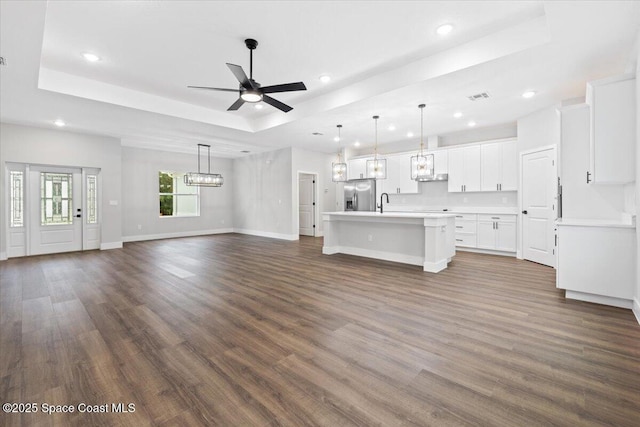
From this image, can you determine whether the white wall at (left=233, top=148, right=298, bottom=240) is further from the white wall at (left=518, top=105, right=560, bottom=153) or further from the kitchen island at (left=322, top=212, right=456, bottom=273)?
the white wall at (left=518, top=105, right=560, bottom=153)

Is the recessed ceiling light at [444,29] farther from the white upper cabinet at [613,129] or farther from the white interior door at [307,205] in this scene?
the white interior door at [307,205]

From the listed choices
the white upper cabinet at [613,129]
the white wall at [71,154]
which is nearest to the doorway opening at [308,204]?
the white wall at [71,154]

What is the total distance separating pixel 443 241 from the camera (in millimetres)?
5027

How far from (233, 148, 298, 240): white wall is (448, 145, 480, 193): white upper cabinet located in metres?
4.49

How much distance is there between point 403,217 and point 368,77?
241 centimetres

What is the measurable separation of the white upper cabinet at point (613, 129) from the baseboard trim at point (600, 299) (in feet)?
4.32

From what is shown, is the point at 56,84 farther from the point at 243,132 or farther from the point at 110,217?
the point at 110,217

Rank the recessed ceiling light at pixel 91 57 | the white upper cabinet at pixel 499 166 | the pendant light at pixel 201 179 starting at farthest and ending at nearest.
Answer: the pendant light at pixel 201 179
the white upper cabinet at pixel 499 166
the recessed ceiling light at pixel 91 57

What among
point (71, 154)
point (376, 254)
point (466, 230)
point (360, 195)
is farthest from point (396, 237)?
point (71, 154)

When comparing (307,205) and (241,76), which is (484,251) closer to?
(307,205)

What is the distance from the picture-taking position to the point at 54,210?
268 inches

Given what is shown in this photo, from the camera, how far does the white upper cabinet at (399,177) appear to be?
787 cm

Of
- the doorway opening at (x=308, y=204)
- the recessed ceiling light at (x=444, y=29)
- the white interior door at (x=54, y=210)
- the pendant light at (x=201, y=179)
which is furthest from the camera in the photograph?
the doorway opening at (x=308, y=204)

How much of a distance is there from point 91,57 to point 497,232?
7.79 m
